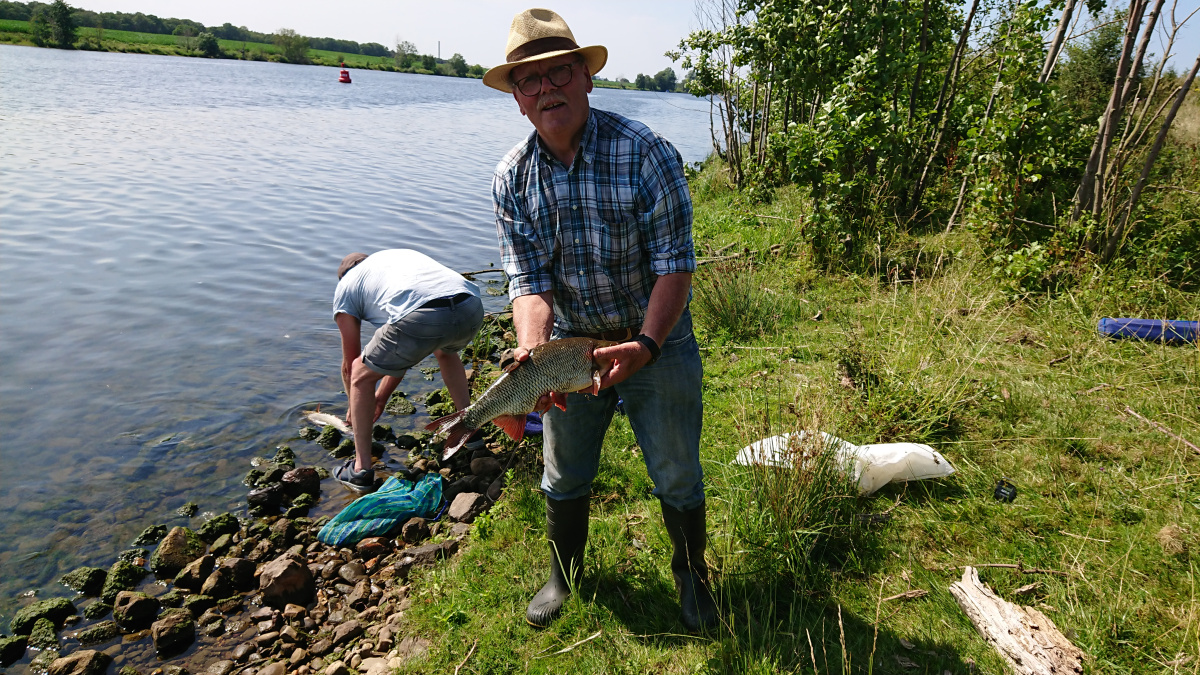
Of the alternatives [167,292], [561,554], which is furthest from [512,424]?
[167,292]

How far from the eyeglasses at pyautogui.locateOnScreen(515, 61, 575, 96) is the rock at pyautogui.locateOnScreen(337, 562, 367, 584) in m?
3.75

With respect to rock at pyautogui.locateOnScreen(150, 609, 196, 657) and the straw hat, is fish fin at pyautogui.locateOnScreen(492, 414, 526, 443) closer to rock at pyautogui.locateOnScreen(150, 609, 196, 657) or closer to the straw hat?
the straw hat

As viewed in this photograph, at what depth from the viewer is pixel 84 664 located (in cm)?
406

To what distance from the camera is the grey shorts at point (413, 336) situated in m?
5.63

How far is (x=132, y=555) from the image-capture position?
5.22 m

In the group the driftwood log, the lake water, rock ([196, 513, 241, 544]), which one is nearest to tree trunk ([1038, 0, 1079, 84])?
the driftwood log

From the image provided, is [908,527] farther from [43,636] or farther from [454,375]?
[43,636]

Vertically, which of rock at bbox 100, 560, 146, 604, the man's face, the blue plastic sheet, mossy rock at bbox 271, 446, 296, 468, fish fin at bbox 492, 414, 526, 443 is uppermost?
the man's face

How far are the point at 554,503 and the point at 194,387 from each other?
21.5ft

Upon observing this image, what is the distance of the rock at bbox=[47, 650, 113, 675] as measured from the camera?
404cm

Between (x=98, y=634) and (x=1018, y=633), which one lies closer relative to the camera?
(x=1018, y=633)

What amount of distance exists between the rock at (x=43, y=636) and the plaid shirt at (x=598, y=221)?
4048mm

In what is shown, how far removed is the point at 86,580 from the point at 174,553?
1.84 feet

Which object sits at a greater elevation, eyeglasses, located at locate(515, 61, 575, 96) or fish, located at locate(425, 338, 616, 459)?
eyeglasses, located at locate(515, 61, 575, 96)
